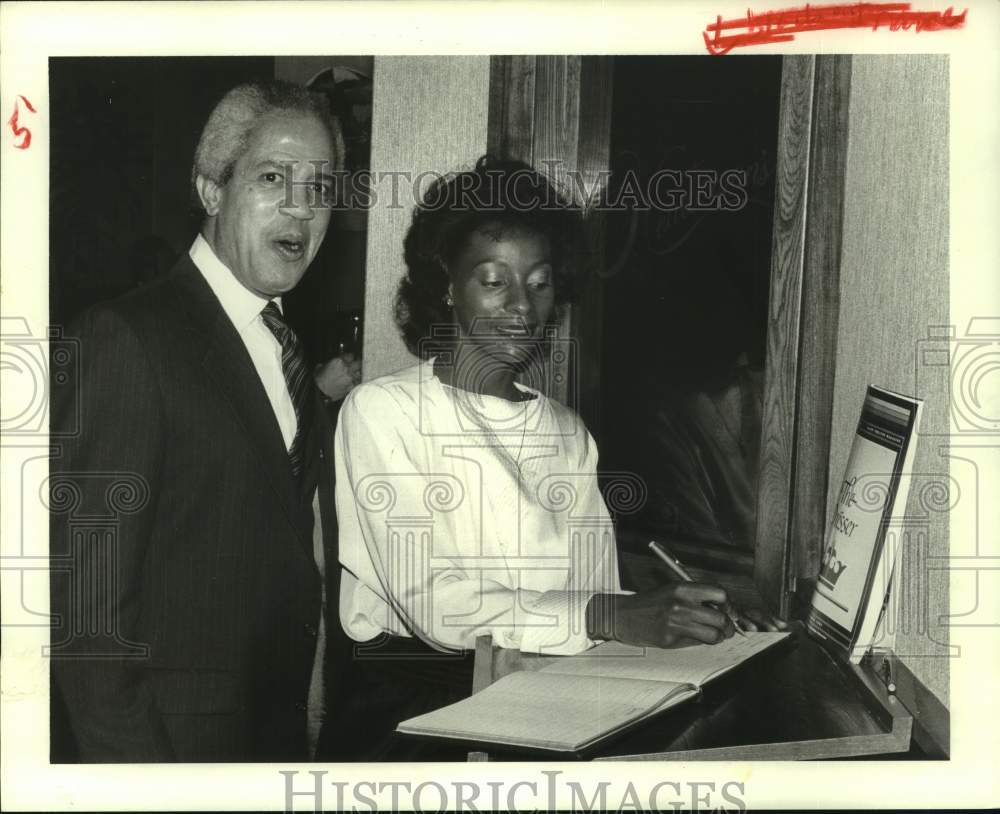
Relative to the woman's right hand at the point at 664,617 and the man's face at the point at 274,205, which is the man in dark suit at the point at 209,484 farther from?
the woman's right hand at the point at 664,617

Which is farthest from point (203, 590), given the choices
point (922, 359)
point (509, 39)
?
point (922, 359)

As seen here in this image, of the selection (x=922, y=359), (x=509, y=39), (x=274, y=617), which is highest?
(x=509, y=39)

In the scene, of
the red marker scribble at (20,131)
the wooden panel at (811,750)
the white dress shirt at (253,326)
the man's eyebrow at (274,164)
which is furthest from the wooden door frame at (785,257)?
the red marker scribble at (20,131)

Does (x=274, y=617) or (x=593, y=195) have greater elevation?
(x=593, y=195)

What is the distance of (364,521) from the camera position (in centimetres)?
215

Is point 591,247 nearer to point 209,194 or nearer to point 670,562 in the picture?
point 670,562

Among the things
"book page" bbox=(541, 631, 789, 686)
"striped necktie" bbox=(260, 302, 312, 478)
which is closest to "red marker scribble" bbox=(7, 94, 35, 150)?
"striped necktie" bbox=(260, 302, 312, 478)

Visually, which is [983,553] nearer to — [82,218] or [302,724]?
[302,724]

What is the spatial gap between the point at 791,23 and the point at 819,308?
55cm

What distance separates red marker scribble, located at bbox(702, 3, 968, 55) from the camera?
215 cm

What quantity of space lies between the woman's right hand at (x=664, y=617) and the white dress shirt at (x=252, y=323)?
0.70 metres

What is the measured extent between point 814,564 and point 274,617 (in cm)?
105

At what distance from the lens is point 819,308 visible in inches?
84.9

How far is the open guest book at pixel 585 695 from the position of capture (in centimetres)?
200
